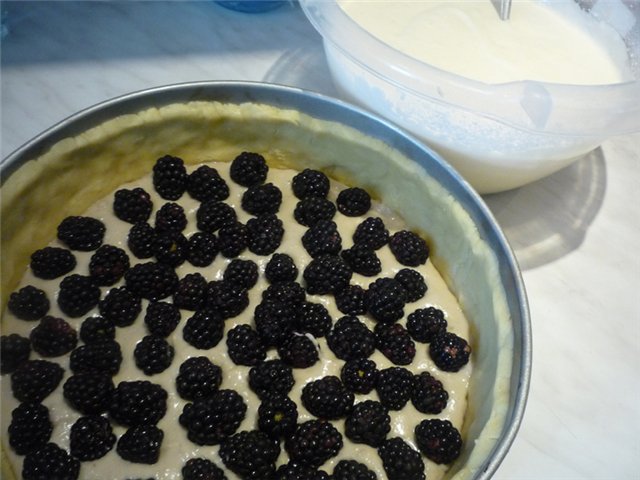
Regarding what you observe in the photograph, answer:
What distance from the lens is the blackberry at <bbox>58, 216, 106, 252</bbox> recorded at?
0.94 meters

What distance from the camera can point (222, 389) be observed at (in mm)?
854

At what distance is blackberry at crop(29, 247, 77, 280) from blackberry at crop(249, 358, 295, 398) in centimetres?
35

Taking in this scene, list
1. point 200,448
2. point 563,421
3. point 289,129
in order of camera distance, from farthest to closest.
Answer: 1. point 289,129
2. point 563,421
3. point 200,448

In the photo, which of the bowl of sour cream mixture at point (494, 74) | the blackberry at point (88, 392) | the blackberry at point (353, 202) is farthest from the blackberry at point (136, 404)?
the bowl of sour cream mixture at point (494, 74)

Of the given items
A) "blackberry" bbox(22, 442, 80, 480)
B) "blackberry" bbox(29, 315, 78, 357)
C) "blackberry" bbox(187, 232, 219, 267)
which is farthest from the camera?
"blackberry" bbox(187, 232, 219, 267)

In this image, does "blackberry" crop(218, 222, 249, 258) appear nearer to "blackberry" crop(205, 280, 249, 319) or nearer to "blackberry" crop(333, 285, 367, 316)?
"blackberry" crop(205, 280, 249, 319)

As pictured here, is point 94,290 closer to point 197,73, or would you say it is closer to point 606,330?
point 197,73

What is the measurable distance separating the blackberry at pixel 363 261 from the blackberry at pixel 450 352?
0.15 meters

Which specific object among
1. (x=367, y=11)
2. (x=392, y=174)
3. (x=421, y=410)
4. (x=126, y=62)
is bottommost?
(x=126, y=62)

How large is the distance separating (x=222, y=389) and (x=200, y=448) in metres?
0.09

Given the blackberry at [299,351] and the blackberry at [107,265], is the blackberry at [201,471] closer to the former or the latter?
the blackberry at [299,351]

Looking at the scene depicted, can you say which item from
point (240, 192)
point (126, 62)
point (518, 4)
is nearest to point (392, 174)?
point (240, 192)

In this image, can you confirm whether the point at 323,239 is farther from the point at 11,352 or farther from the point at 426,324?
the point at 11,352

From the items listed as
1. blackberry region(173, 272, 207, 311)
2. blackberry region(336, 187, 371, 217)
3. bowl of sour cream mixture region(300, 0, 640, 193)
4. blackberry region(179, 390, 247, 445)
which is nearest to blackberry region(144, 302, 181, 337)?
blackberry region(173, 272, 207, 311)
